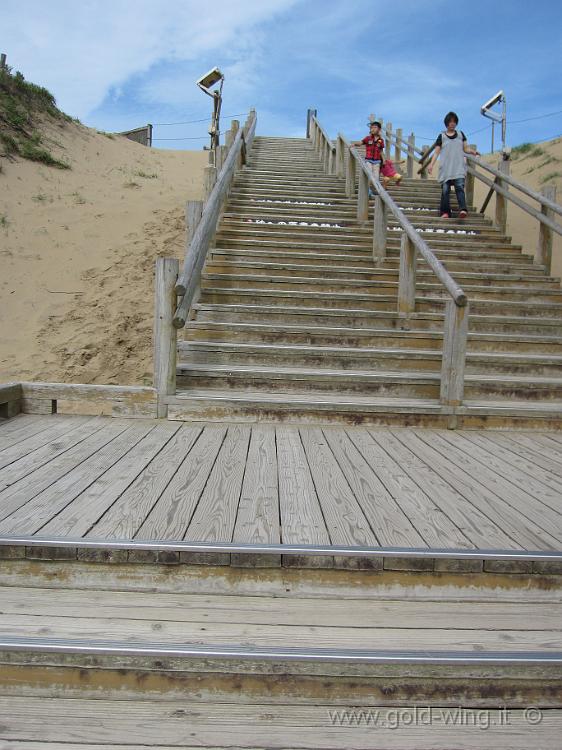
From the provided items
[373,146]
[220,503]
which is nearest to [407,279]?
[220,503]

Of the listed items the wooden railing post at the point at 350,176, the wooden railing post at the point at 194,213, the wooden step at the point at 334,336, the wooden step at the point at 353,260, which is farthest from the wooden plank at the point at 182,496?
the wooden railing post at the point at 350,176

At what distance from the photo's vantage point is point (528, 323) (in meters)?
5.38

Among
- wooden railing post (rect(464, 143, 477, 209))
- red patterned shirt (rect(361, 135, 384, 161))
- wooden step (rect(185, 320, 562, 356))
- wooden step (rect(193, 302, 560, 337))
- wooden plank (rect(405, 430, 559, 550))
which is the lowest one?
wooden plank (rect(405, 430, 559, 550))

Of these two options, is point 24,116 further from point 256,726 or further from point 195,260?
point 256,726

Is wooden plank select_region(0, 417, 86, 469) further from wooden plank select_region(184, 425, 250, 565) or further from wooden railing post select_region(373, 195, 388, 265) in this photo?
wooden railing post select_region(373, 195, 388, 265)

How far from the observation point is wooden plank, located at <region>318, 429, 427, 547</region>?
2166 millimetres

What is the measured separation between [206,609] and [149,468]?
43.1 inches

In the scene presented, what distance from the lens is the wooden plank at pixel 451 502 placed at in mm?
2199

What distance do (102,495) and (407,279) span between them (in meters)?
3.70

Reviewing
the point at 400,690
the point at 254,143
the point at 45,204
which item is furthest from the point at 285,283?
the point at 254,143

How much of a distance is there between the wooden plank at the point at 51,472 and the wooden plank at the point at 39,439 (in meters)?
0.21

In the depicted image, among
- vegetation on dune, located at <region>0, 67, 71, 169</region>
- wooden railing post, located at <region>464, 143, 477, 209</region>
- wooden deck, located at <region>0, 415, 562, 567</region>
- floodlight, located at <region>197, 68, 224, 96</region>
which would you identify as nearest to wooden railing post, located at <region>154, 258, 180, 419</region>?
wooden deck, located at <region>0, 415, 562, 567</region>

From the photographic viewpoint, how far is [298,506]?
8.05 feet

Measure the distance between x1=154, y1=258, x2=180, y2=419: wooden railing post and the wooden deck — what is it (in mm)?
285
